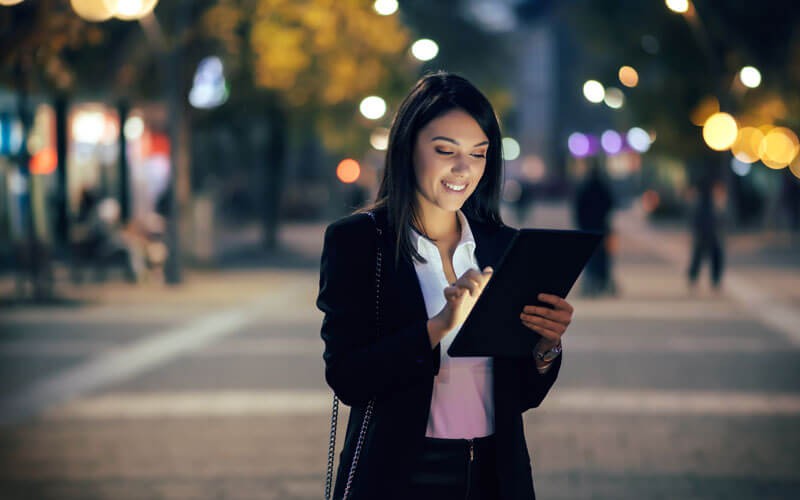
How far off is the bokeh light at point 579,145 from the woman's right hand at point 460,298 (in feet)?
273

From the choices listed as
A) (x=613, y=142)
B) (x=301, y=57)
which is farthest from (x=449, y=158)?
(x=613, y=142)

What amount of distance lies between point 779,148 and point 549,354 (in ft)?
136

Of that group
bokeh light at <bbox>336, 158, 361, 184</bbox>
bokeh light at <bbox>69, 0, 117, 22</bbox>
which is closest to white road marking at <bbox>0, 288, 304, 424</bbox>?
bokeh light at <bbox>69, 0, 117, 22</bbox>

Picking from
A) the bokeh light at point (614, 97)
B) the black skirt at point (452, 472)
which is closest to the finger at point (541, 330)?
the black skirt at point (452, 472)

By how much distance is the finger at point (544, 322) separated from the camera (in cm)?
274

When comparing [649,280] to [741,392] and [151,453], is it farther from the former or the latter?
[151,453]

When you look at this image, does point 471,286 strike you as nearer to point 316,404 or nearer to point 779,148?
point 316,404

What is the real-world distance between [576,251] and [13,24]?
13958 mm

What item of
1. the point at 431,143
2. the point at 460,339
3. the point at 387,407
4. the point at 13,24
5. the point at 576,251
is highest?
the point at 13,24

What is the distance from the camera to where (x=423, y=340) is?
2740 millimetres

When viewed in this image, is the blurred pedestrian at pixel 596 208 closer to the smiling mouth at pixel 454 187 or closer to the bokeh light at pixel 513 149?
the smiling mouth at pixel 454 187

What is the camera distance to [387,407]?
2.84 meters

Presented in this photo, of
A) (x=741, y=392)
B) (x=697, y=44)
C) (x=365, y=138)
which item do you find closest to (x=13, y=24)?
(x=741, y=392)

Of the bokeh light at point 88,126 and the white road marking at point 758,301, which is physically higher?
the bokeh light at point 88,126
